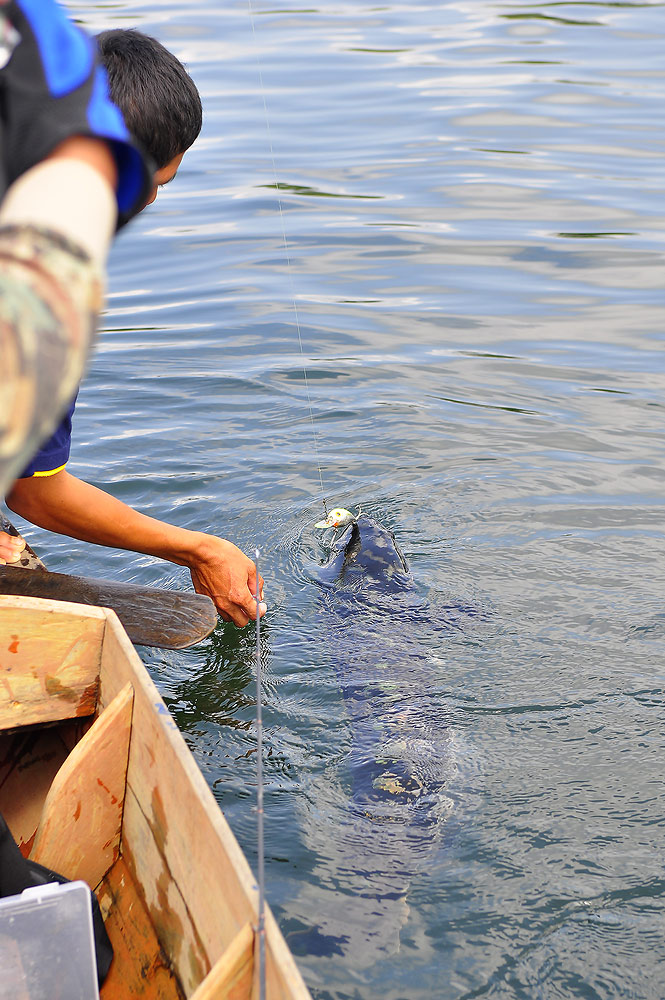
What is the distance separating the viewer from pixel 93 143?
1.27 m

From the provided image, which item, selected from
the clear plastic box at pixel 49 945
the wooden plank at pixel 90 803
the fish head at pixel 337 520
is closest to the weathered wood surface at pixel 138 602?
the wooden plank at pixel 90 803

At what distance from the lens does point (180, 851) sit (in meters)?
2.47

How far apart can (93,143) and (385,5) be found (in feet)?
60.7

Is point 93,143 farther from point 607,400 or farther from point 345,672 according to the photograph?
point 607,400

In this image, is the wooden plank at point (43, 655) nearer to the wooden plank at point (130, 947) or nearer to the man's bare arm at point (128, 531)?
the man's bare arm at point (128, 531)

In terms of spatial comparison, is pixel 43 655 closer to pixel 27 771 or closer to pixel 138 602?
pixel 27 771

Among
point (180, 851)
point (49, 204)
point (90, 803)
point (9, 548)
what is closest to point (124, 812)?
point (90, 803)

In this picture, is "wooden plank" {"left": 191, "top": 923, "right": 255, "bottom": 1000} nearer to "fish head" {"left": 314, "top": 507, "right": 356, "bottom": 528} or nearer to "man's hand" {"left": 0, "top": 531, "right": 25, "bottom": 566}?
"man's hand" {"left": 0, "top": 531, "right": 25, "bottom": 566}

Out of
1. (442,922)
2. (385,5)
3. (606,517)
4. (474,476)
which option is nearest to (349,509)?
(474,476)

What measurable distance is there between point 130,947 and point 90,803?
42 cm

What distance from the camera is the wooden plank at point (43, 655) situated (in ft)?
10.4

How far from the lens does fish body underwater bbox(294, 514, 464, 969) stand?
285cm

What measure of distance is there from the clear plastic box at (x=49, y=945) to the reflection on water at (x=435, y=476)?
0.64 metres

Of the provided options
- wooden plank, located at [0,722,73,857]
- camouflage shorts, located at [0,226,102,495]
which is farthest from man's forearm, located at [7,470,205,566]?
camouflage shorts, located at [0,226,102,495]
